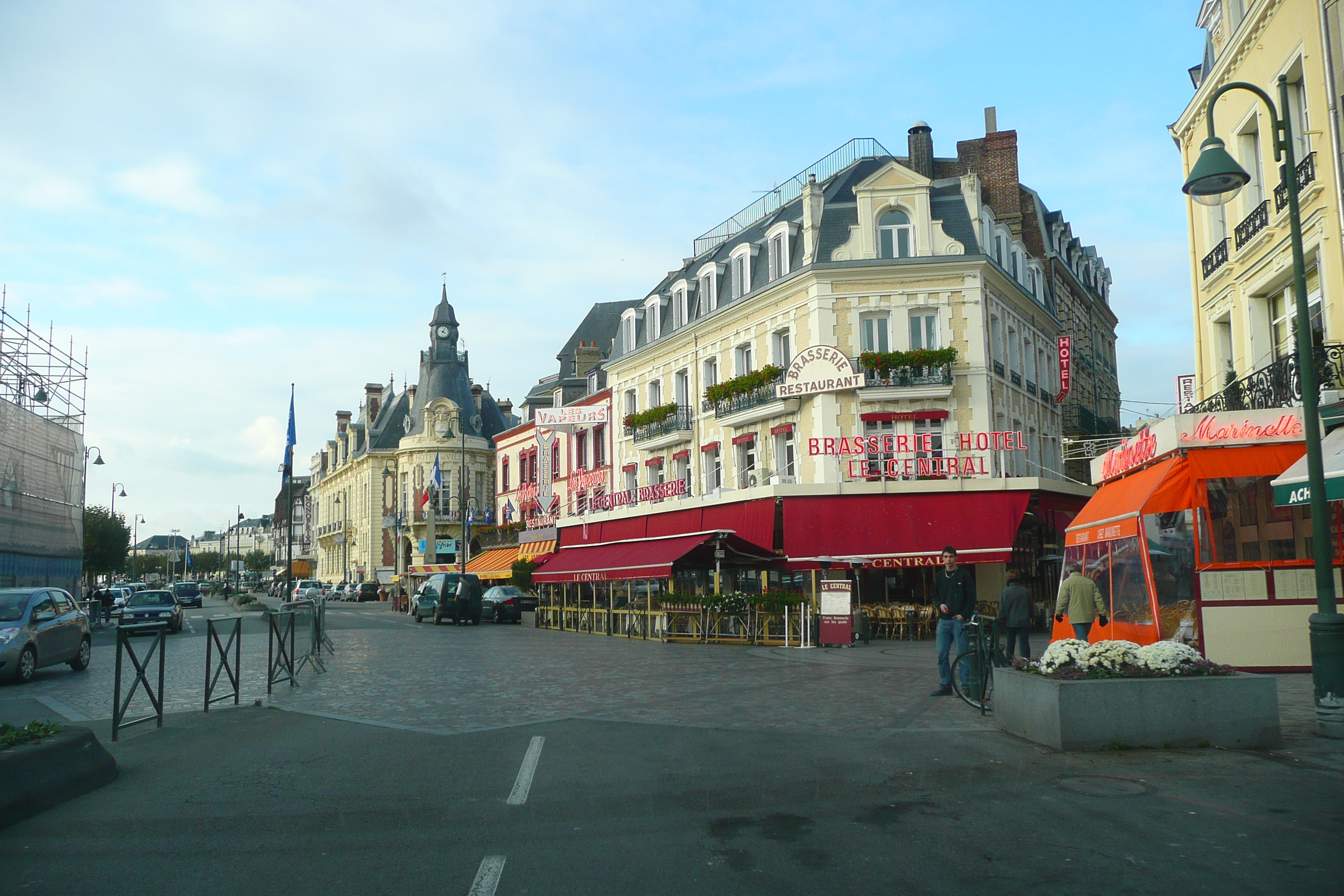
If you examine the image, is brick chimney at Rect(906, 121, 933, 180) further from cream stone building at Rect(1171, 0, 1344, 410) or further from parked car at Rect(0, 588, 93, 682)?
parked car at Rect(0, 588, 93, 682)

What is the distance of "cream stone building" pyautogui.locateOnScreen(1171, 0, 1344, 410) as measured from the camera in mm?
15172

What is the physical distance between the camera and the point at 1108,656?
30.5 feet

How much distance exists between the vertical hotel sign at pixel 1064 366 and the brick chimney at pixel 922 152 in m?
6.93

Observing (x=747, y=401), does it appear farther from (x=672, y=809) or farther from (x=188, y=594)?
(x=188, y=594)

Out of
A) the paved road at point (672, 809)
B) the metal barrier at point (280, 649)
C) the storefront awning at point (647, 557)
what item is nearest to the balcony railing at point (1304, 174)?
the paved road at point (672, 809)

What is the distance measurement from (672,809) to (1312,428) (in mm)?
8019

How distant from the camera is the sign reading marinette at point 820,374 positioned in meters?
27.9

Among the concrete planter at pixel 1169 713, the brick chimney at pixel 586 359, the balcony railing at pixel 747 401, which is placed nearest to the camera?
the concrete planter at pixel 1169 713

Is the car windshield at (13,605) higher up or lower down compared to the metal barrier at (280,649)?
higher up

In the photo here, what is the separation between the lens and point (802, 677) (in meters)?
16.3

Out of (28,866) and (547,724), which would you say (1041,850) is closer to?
(28,866)

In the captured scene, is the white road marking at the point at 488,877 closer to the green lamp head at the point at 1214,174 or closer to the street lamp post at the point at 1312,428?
the street lamp post at the point at 1312,428

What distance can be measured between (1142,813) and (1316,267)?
1278 cm

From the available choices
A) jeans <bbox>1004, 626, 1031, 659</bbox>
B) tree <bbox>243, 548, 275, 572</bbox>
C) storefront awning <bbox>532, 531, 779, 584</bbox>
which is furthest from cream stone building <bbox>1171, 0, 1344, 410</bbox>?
tree <bbox>243, 548, 275, 572</bbox>
